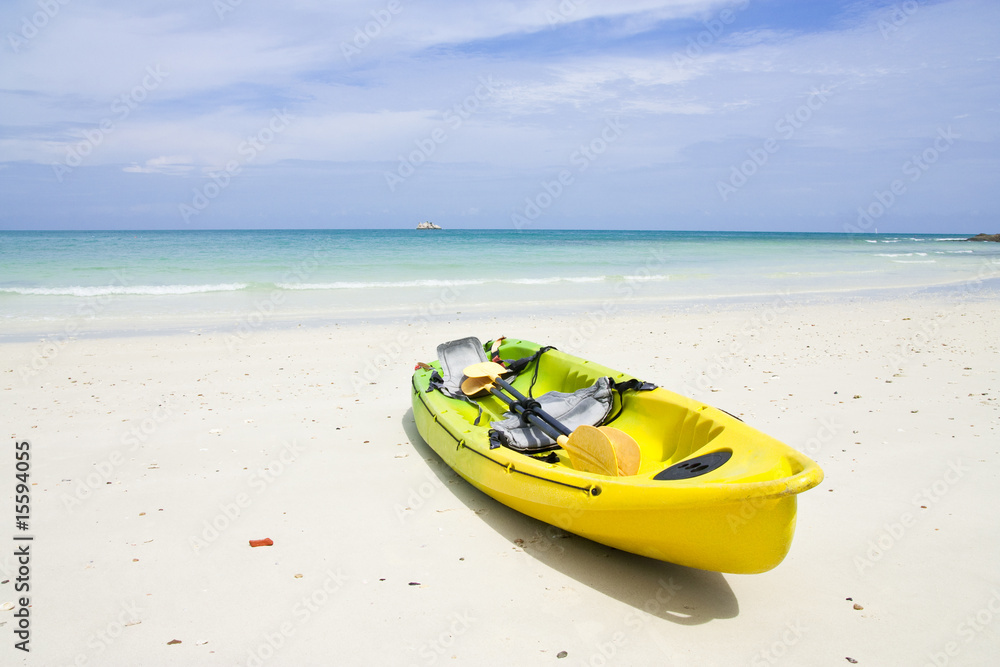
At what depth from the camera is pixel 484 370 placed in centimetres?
546

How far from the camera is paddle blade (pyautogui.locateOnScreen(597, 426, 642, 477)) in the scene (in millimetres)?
3487

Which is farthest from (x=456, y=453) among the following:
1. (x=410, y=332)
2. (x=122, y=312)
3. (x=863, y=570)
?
(x=122, y=312)

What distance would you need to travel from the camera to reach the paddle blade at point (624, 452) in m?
3.49

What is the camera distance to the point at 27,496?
4.18 meters

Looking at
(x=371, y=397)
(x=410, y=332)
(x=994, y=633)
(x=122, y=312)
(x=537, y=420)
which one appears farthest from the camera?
(x=122, y=312)

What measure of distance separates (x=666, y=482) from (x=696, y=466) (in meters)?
0.47

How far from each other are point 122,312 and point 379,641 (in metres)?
11.2

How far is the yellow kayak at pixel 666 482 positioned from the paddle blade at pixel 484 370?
519 millimetres

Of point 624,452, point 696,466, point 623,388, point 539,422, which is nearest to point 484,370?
point 539,422

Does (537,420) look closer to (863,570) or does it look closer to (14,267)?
(863,570)

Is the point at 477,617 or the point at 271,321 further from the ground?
the point at 477,617

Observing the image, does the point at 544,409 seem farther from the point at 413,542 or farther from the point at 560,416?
the point at 413,542

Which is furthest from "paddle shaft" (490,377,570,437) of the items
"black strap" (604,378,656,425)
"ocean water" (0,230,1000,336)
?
"ocean water" (0,230,1000,336)

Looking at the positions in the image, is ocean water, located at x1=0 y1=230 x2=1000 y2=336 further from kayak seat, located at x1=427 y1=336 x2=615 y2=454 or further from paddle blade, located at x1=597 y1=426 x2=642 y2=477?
paddle blade, located at x1=597 y1=426 x2=642 y2=477
